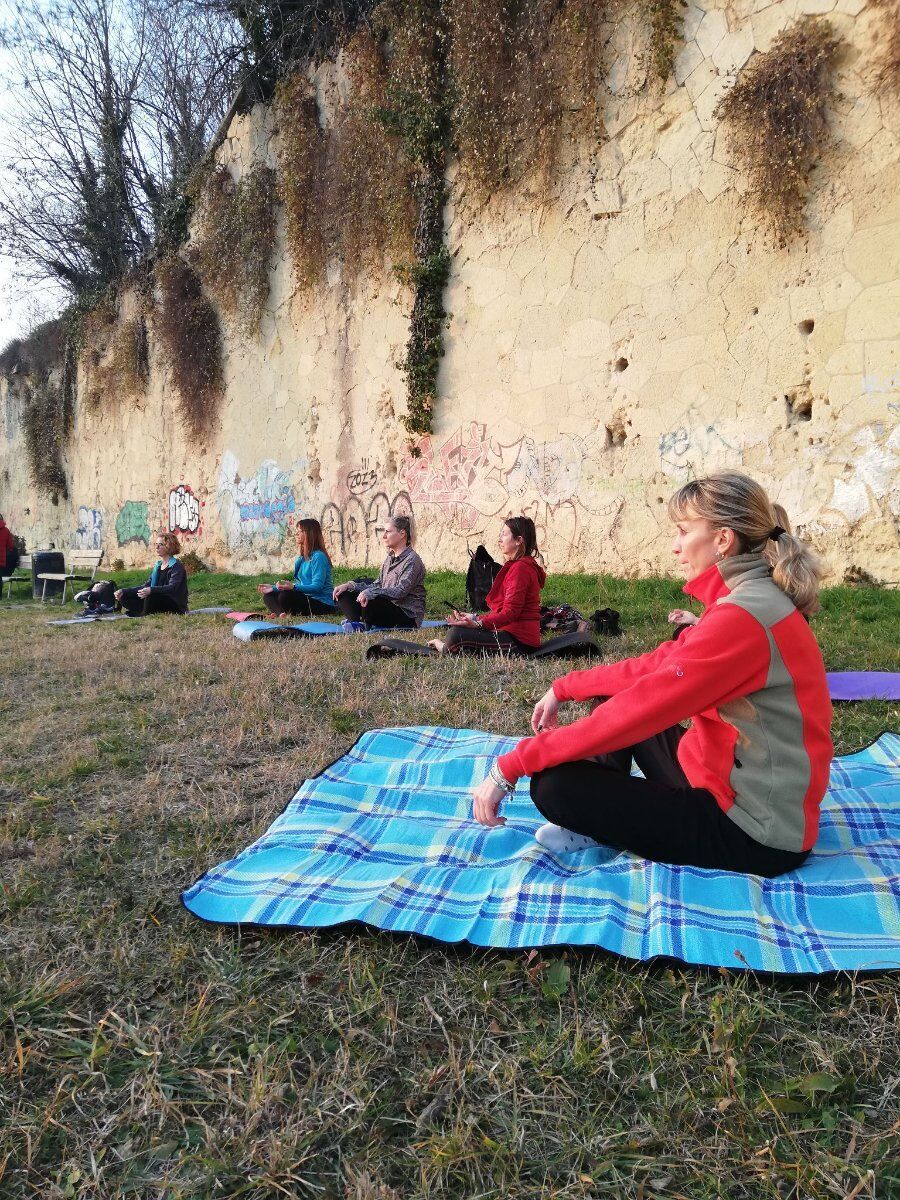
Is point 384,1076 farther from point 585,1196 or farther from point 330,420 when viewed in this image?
point 330,420

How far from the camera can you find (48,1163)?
1.52m

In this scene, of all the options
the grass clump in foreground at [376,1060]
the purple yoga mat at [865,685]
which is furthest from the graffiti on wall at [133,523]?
the grass clump in foreground at [376,1060]

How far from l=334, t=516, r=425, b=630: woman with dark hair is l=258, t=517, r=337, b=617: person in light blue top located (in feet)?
4.81

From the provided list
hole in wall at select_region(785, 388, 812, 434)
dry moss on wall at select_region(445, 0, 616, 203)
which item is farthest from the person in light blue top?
dry moss on wall at select_region(445, 0, 616, 203)

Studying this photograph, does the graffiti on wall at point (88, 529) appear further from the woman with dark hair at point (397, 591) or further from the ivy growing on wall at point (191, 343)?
the woman with dark hair at point (397, 591)

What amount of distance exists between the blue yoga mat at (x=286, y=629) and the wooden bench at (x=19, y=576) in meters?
10.1

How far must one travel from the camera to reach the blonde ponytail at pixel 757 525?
2.27 meters

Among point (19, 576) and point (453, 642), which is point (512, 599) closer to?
point (453, 642)

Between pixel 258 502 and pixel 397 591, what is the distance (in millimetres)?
9079

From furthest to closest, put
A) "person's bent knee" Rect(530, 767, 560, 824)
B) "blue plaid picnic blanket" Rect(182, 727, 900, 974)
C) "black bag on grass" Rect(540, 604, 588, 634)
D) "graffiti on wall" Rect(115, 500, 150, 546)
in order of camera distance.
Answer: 1. "graffiti on wall" Rect(115, 500, 150, 546)
2. "black bag on grass" Rect(540, 604, 588, 634)
3. "person's bent knee" Rect(530, 767, 560, 824)
4. "blue plaid picnic blanket" Rect(182, 727, 900, 974)

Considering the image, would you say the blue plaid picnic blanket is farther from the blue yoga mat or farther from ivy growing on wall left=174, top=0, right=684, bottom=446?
ivy growing on wall left=174, top=0, right=684, bottom=446

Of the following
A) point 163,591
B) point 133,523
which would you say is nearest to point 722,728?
point 163,591

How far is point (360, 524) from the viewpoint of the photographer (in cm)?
1326

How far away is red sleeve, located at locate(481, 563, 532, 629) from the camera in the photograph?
6.11 m
